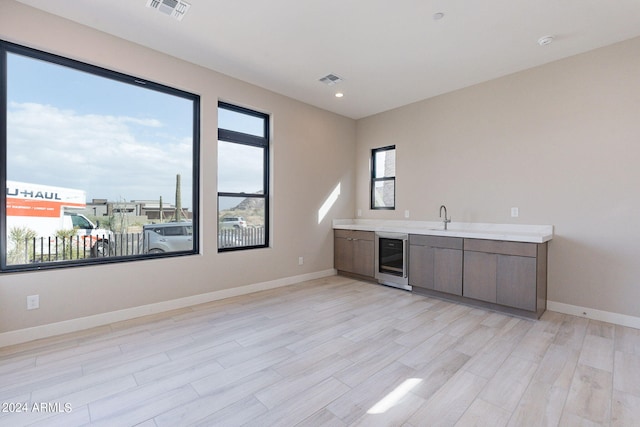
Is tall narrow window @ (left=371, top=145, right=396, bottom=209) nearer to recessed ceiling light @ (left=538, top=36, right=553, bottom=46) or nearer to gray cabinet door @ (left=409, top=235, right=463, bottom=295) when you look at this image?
gray cabinet door @ (left=409, top=235, right=463, bottom=295)

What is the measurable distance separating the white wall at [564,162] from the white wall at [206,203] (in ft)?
6.14

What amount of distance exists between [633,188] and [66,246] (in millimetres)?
5691

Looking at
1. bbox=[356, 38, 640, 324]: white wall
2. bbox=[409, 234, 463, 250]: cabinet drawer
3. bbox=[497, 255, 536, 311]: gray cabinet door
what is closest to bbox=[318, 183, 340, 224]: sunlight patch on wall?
bbox=[409, 234, 463, 250]: cabinet drawer

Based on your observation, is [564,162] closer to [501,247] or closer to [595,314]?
[501,247]

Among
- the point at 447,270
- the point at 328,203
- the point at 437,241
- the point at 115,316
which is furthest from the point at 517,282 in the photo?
the point at 115,316

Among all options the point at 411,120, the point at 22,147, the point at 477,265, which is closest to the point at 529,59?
the point at 411,120

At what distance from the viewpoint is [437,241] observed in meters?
3.89

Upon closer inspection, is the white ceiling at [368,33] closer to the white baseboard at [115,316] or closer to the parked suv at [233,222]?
the parked suv at [233,222]

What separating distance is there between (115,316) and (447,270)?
385 centimetres

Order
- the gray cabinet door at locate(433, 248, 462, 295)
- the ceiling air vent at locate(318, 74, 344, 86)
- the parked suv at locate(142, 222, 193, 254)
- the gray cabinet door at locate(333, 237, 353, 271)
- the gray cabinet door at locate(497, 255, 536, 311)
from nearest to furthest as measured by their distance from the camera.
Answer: the gray cabinet door at locate(497, 255, 536, 311), the parked suv at locate(142, 222, 193, 254), the gray cabinet door at locate(433, 248, 462, 295), the ceiling air vent at locate(318, 74, 344, 86), the gray cabinet door at locate(333, 237, 353, 271)

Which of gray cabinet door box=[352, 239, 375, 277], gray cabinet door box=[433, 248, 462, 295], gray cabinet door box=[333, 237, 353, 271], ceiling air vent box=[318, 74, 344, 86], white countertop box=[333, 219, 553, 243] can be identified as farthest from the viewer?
gray cabinet door box=[333, 237, 353, 271]

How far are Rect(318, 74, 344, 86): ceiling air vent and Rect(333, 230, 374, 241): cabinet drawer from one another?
2307 mm

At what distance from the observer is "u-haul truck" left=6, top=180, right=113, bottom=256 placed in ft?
8.62

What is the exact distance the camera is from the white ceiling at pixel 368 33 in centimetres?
254
